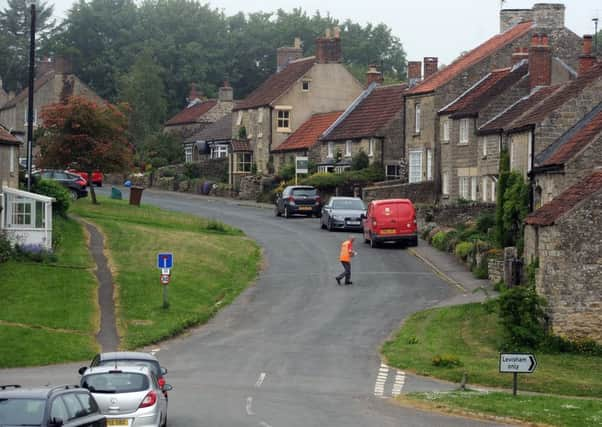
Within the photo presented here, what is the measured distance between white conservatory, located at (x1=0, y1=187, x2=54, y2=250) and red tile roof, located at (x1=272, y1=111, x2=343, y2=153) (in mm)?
34407

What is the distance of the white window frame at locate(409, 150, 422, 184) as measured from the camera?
7181 centimetres

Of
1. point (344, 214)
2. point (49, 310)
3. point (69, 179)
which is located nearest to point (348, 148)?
point (344, 214)

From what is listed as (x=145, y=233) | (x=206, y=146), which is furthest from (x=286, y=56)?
(x=145, y=233)

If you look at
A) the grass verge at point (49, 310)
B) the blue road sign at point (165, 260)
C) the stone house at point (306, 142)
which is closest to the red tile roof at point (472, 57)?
the stone house at point (306, 142)

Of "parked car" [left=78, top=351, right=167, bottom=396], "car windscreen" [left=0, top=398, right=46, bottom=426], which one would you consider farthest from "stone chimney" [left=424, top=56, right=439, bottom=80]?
"car windscreen" [left=0, top=398, right=46, bottom=426]

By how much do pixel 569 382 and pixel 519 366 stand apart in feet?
15.3

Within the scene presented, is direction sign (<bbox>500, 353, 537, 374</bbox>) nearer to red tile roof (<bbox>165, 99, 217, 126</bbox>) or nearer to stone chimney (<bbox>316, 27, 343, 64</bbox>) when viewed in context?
stone chimney (<bbox>316, 27, 343, 64</bbox>)

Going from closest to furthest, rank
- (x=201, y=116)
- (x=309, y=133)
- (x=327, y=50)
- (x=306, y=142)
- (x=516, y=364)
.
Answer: (x=516, y=364)
(x=306, y=142)
(x=309, y=133)
(x=327, y=50)
(x=201, y=116)

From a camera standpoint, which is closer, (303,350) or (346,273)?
(303,350)

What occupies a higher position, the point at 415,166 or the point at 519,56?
the point at 519,56

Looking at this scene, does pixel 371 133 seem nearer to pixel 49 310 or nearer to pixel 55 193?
pixel 55 193

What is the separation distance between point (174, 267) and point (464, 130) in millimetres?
20823

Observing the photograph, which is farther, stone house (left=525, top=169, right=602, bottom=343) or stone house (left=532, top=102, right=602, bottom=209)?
stone house (left=532, top=102, right=602, bottom=209)

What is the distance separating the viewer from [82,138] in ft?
212
